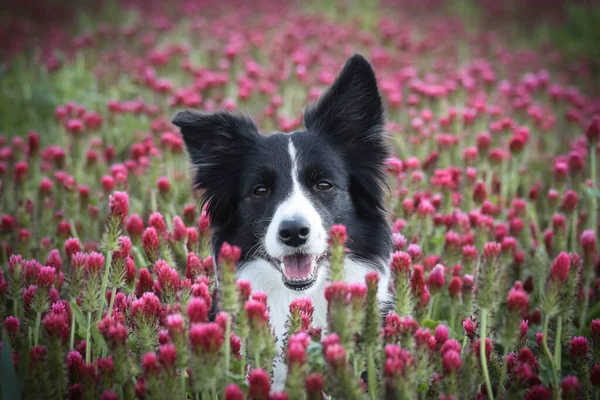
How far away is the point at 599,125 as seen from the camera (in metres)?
4.56

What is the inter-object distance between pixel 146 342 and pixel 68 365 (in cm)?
37

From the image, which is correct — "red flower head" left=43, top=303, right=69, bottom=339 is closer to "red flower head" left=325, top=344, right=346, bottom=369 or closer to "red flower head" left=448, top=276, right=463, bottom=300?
"red flower head" left=325, top=344, right=346, bottom=369

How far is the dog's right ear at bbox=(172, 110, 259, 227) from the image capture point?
142 inches

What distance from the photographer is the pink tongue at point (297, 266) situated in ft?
10.6

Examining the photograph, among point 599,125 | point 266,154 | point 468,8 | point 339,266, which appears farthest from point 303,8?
point 339,266

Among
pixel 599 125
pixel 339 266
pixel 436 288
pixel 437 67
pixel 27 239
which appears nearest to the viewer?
pixel 339 266

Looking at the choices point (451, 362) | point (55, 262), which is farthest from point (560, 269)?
point (55, 262)

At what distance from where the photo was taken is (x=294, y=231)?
3006 mm

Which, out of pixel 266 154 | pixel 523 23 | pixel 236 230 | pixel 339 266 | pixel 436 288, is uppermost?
pixel 523 23

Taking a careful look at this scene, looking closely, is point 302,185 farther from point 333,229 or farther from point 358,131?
point 333,229

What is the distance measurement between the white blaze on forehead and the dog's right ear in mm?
542

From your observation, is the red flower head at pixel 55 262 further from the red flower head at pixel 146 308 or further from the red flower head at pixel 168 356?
the red flower head at pixel 168 356

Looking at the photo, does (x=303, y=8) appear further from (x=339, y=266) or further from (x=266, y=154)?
(x=339, y=266)

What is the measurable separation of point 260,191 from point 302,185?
0.85 ft
